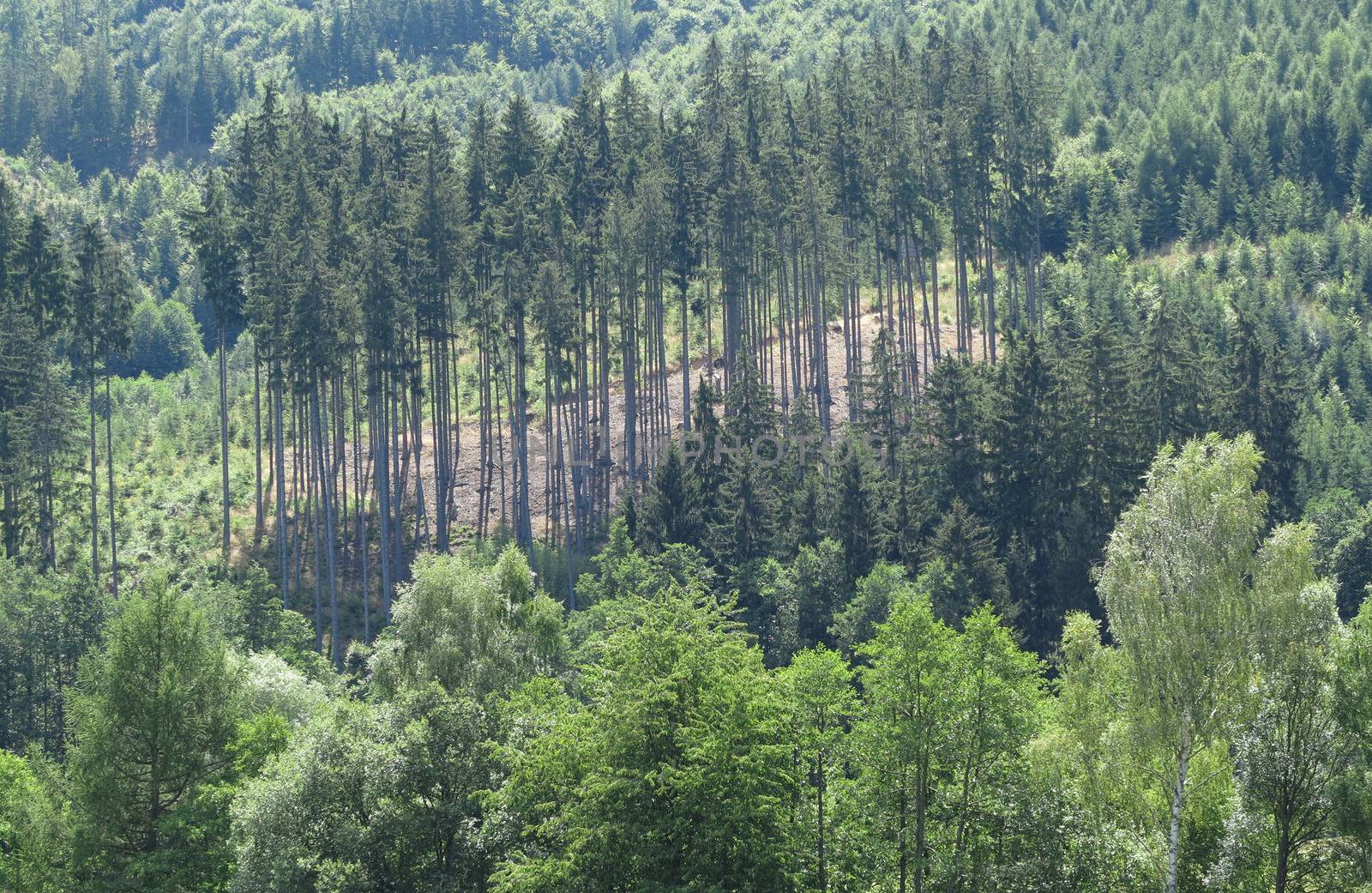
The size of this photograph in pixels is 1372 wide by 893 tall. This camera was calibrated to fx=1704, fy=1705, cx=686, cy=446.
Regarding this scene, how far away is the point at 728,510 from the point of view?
87312 mm

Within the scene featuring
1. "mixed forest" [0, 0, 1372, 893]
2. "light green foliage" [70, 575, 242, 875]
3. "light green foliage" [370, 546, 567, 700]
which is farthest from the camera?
"light green foliage" [370, 546, 567, 700]

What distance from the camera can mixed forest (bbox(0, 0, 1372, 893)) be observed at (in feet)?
155

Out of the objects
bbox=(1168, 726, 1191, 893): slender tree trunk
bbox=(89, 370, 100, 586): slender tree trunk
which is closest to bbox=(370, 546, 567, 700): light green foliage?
bbox=(1168, 726, 1191, 893): slender tree trunk

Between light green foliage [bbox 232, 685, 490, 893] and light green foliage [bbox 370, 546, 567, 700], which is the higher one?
light green foliage [bbox 370, 546, 567, 700]

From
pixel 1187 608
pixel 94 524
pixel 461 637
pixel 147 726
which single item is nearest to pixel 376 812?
pixel 461 637

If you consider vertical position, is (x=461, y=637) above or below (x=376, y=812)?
above

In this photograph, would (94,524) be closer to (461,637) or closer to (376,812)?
(461,637)

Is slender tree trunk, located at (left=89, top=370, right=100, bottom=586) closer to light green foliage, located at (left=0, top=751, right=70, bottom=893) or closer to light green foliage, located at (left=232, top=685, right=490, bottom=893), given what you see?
light green foliage, located at (left=0, top=751, right=70, bottom=893)

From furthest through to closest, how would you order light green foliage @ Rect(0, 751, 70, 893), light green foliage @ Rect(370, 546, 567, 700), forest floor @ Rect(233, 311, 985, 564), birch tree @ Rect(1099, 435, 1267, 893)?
forest floor @ Rect(233, 311, 985, 564), light green foliage @ Rect(370, 546, 567, 700), light green foliage @ Rect(0, 751, 70, 893), birch tree @ Rect(1099, 435, 1267, 893)

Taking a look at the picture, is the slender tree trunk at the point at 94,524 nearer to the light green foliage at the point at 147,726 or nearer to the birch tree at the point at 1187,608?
the light green foliage at the point at 147,726

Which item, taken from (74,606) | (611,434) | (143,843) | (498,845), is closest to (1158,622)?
(498,845)

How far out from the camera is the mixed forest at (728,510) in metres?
47.3

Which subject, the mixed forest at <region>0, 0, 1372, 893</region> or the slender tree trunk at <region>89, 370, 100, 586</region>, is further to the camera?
the slender tree trunk at <region>89, 370, 100, 586</region>

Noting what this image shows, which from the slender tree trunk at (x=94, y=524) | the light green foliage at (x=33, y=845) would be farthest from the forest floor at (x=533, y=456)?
the light green foliage at (x=33, y=845)
